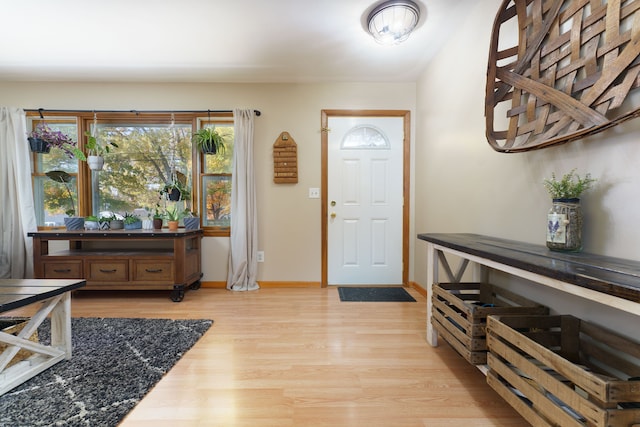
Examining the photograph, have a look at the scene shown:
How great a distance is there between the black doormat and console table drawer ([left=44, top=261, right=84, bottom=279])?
8.49ft

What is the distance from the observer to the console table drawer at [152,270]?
2621mm

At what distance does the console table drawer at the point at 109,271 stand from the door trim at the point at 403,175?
6.52 ft

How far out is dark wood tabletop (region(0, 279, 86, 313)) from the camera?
1.24 m

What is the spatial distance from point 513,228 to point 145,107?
366 centimetres

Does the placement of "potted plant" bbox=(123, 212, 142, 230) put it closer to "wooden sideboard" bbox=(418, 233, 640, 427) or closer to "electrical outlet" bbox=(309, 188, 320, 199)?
"electrical outlet" bbox=(309, 188, 320, 199)

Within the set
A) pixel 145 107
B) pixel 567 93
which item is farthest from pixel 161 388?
pixel 145 107

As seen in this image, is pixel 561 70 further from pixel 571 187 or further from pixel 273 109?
pixel 273 109

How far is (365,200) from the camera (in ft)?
10.2

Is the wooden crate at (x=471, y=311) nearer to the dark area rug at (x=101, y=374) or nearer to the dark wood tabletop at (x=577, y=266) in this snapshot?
the dark wood tabletop at (x=577, y=266)

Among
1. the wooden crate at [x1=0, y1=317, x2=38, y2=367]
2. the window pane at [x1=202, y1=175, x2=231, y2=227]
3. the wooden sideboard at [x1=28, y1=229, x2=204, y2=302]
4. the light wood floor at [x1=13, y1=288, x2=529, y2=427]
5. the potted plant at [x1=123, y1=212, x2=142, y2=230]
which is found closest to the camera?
the light wood floor at [x1=13, y1=288, x2=529, y2=427]

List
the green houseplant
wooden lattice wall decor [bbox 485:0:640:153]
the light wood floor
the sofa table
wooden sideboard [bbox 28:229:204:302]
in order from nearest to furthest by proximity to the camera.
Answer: wooden lattice wall decor [bbox 485:0:640:153] < the green houseplant < the light wood floor < the sofa table < wooden sideboard [bbox 28:229:204:302]

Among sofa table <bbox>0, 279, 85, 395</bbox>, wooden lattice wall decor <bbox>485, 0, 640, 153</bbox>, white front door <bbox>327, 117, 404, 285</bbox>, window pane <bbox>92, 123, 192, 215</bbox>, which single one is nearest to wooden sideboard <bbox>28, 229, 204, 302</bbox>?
window pane <bbox>92, 123, 192, 215</bbox>

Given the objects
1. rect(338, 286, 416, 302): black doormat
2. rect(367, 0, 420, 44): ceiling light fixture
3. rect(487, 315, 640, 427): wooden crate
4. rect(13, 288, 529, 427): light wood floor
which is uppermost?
rect(367, 0, 420, 44): ceiling light fixture

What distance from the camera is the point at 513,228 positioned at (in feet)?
4.98
